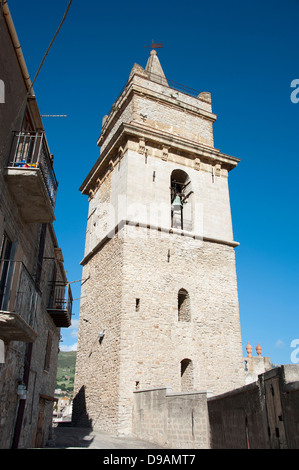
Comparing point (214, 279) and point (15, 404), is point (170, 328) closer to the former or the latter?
point (214, 279)

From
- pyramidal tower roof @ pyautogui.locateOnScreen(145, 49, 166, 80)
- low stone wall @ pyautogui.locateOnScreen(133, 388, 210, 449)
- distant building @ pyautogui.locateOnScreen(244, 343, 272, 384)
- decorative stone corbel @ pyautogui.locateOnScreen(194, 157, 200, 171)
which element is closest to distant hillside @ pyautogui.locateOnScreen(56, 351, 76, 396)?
distant building @ pyautogui.locateOnScreen(244, 343, 272, 384)

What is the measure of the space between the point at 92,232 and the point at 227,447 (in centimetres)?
1417

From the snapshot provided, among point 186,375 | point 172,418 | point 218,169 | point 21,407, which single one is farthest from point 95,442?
point 218,169

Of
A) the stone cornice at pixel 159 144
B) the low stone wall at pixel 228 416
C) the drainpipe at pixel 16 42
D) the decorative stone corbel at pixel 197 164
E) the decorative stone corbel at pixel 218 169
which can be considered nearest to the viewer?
the low stone wall at pixel 228 416

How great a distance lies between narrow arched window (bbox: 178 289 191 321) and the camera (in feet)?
54.9

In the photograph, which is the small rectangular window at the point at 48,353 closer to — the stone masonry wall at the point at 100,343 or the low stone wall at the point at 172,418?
the stone masonry wall at the point at 100,343

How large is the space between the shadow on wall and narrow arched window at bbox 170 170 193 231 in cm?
887

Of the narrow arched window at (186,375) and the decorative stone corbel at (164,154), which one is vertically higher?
the decorative stone corbel at (164,154)

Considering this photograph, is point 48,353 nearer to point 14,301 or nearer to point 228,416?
point 228,416

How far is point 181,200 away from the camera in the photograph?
20094 mm

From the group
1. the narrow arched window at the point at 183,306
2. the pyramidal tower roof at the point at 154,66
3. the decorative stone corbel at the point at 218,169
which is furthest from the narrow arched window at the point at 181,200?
the pyramidal tower roof at the point at 154,66

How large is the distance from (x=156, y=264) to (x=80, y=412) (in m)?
7.47

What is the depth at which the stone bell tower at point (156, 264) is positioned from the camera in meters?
15.1

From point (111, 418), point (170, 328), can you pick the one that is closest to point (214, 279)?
point (170, 328)
